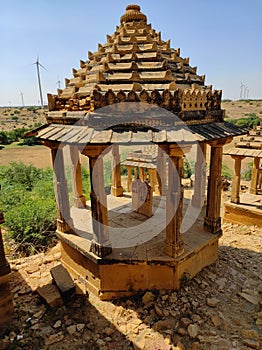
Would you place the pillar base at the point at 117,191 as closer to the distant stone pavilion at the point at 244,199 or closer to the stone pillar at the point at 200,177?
the stone pillar at the point at 200,177

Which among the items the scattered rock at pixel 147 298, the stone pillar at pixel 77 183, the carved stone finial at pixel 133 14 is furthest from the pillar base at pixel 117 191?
the carved stone finial at pixel 133 14

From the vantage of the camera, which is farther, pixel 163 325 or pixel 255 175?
pixel 255 175

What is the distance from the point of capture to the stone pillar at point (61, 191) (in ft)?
24.1

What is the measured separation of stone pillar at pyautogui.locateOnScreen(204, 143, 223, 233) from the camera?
7.20 m

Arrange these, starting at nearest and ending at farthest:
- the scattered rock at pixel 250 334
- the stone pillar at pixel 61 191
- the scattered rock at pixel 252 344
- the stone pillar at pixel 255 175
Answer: the scattered rock at pixel 252 344 < the scattered rock at pixel 250 334 < the stone pillar at pixel 61 191 < the stone pillar at pixel 255 175

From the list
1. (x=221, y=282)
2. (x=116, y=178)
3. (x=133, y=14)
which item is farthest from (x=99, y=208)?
(x=133, y=14)

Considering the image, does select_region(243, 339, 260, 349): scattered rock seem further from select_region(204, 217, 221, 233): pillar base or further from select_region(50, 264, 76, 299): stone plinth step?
select_region(50, 264, 76, 299): stone plinth step

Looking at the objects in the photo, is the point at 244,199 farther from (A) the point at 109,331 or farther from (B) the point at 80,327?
(B) the point at 80,327

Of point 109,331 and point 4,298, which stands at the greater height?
point 4,298

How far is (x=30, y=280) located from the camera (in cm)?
777

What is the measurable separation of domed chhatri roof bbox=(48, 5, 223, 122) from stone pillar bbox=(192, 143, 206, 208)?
1.79m

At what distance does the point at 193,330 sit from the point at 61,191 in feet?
16.9

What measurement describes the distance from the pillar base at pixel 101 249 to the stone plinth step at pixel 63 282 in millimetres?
1197

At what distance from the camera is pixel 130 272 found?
258 inches
